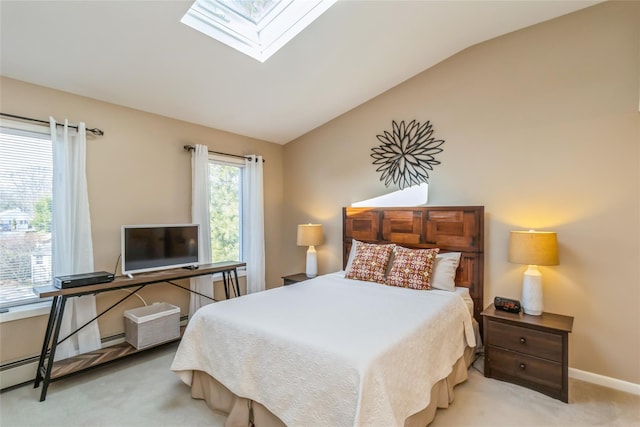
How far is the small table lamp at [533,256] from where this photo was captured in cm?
248

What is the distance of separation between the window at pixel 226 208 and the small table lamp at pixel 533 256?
3.23 m

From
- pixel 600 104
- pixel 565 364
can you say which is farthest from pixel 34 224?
pixel 600 104

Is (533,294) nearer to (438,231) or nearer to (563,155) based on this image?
(438,231)

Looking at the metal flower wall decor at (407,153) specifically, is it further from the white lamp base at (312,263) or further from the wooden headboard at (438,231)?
the white lamp base at (312,263)

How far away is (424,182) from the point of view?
137 inches

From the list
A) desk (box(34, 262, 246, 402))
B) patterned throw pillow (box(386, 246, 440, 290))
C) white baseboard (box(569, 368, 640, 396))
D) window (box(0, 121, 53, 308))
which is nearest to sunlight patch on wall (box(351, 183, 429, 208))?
patterned throw pillow (box(386, 246, 440, 290))

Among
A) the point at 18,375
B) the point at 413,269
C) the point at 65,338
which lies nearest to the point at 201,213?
the point at 65,338

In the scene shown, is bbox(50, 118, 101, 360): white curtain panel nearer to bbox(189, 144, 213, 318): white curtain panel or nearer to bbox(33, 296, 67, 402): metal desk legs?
bbox(33, 296, 67, 402): metal desk legs

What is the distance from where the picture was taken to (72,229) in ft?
9.04

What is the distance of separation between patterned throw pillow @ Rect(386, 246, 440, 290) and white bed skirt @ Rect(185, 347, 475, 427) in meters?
0.69

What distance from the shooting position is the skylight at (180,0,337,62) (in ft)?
8.02

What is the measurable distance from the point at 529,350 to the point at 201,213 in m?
3.44

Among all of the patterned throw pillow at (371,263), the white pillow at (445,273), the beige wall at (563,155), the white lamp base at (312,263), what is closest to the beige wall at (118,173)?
the white lamp base at (312,263)

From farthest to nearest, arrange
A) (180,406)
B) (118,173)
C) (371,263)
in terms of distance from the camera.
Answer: (371,263) < (118,173) < (180,406)
